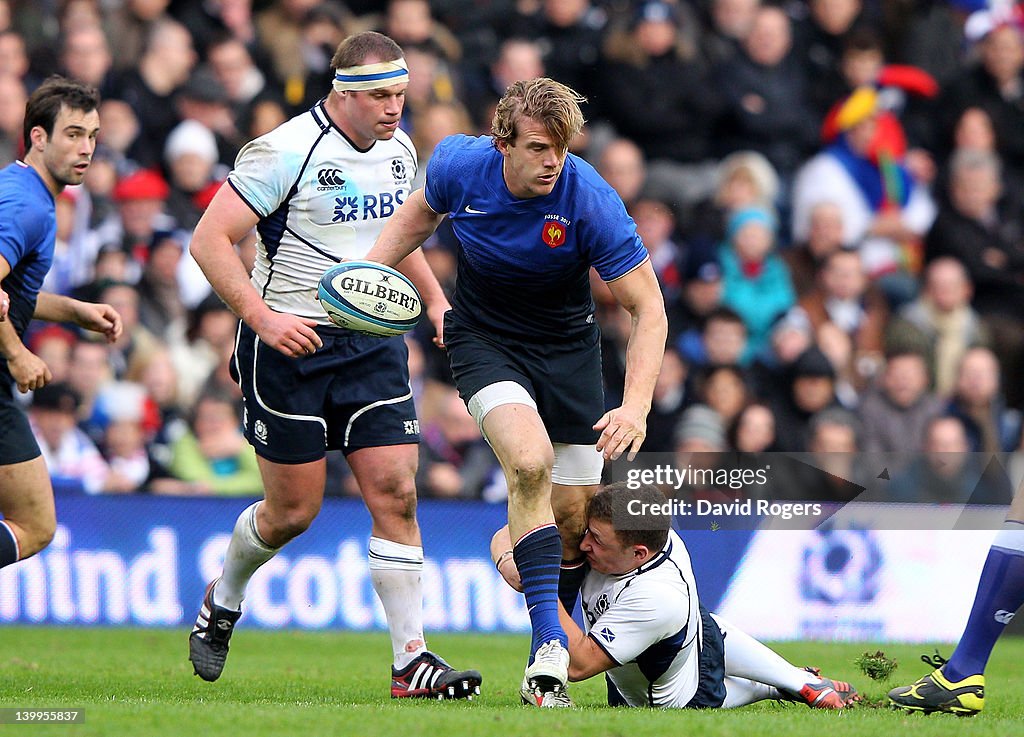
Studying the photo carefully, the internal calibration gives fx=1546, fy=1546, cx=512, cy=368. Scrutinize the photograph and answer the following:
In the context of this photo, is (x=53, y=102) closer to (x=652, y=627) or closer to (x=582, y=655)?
(x=582, y=655)

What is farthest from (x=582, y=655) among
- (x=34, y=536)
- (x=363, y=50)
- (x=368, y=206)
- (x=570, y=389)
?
(x=363, y=50)

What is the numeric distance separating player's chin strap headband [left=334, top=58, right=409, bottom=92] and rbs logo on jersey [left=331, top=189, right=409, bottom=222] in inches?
20.4

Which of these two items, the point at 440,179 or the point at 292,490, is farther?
the point at 292,490

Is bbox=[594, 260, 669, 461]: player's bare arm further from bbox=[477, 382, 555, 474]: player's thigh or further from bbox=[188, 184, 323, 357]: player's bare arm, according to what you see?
bbox=[188, 184, 323, 357]: player's bare arm

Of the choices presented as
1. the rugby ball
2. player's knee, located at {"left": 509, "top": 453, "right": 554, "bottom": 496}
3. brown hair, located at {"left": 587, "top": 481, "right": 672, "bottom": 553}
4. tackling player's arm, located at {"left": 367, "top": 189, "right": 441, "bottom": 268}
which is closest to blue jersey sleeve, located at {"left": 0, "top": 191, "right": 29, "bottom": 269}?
the rugby ball

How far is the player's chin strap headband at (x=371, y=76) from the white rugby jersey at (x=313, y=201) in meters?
0.25

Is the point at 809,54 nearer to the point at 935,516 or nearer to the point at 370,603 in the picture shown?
the point at 935,516

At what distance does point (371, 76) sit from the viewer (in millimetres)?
7109

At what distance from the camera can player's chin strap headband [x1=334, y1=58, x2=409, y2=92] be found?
23.3ft

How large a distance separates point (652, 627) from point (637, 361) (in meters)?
1.10

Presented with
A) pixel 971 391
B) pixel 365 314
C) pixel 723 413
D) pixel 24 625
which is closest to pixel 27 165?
pixel 365 314

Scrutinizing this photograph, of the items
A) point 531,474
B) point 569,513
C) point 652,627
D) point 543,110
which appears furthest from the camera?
point 569,513

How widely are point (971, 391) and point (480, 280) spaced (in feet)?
23.6

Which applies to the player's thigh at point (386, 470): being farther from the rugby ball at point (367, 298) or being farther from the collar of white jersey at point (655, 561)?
the collar of white jersey at point (655, 561)
